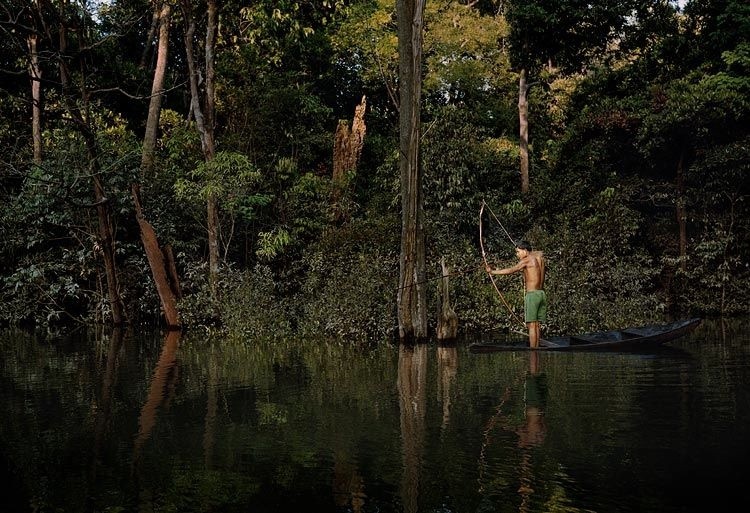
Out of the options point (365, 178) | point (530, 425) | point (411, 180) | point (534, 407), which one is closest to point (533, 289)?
point (411, 180)

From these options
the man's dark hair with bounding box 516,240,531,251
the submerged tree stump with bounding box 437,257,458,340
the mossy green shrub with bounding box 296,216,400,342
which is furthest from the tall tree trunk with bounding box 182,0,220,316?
the man's dark hair with bounding box 516,240,531,251

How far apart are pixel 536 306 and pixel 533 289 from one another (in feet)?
1.08

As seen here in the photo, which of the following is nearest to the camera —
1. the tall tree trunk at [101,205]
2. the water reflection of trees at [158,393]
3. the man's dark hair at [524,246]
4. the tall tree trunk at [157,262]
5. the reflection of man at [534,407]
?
the reflection of man at [534,407]

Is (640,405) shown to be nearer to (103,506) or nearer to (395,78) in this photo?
(103,506)

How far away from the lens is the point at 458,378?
11.0 metres

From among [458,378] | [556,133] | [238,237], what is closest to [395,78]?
[556,133]

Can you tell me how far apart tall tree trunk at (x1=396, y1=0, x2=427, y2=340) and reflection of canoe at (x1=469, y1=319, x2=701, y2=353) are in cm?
213

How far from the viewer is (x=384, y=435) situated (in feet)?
24.3

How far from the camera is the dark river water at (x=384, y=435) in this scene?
5.54 metres

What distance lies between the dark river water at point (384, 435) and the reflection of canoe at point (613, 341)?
1.17 ft

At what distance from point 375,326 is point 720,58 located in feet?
44.6

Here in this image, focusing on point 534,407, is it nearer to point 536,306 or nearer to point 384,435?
point 384,435

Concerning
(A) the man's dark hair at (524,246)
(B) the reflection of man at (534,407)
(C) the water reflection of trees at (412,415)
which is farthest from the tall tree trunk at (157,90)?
(B) the reflection of man at (534,407)

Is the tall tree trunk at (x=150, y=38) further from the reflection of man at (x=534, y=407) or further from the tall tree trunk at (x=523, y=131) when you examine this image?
the reflection of man at (x=534, y=407)
